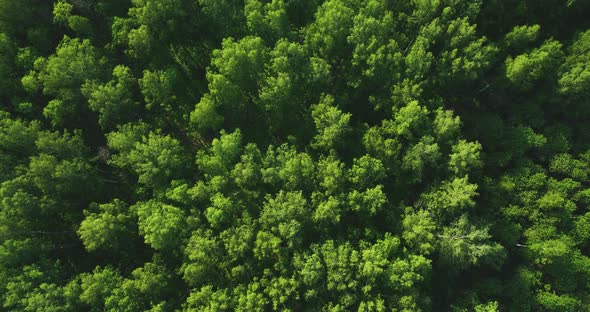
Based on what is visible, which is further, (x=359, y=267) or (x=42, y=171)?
(x=42, y=171)

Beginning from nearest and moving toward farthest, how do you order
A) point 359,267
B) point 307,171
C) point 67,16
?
point 359,267, point 307,171, point 67,16

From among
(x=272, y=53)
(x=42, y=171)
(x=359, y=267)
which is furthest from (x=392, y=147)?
(x=42, y=171)

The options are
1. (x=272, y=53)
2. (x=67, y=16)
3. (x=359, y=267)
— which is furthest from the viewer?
(x=67, y=16)

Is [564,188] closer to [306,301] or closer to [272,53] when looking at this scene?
[306,301]

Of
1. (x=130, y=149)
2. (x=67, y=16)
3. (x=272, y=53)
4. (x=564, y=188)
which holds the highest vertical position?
(x=67, y=16)

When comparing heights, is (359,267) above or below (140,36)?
below

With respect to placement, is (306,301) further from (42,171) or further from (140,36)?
(140,36)
